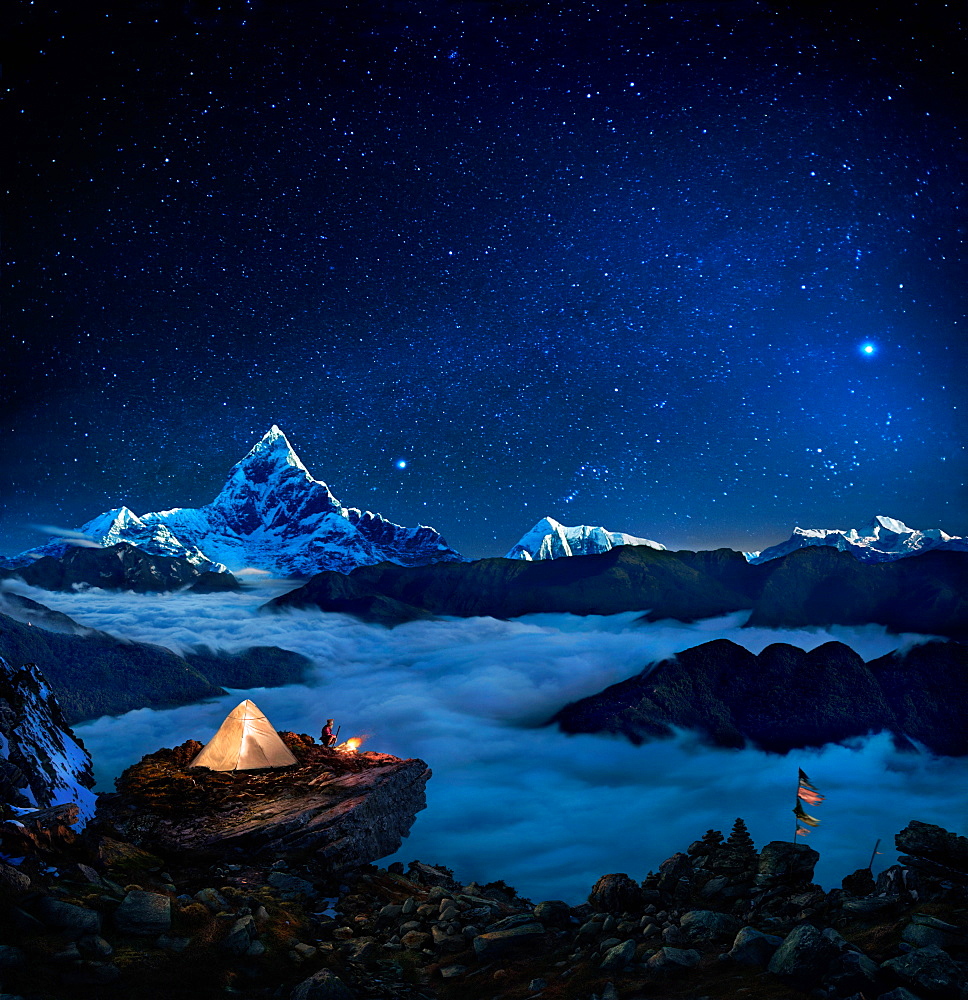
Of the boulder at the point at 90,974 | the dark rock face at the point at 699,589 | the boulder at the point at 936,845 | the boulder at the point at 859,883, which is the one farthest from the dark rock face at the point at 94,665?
the dark rock face at the point at 699,589

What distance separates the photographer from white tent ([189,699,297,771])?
Answer: 2156 cm

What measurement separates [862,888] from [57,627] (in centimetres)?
9208

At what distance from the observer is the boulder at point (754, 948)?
7.83 metres

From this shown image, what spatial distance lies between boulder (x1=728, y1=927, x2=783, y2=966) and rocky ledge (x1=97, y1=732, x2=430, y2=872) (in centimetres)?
1185

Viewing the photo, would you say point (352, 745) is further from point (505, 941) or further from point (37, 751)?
point (505, 941)

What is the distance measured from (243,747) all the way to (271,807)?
435 cm

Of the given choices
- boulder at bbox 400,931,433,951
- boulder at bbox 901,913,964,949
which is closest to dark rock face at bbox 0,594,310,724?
boulder at bbox 400,931,433,951

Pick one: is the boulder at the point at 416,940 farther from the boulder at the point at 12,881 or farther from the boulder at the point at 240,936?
the boulder at the point at 12,881

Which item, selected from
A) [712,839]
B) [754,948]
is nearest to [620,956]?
[754,948]

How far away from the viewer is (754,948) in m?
7.93

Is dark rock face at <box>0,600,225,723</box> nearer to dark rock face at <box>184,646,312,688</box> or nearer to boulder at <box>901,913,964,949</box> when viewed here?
dark rock face at <box>184,646,312,688</box>

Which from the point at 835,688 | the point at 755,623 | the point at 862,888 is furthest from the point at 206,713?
the point at 755,623

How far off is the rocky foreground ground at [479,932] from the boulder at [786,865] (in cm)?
4

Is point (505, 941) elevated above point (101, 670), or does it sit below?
below
